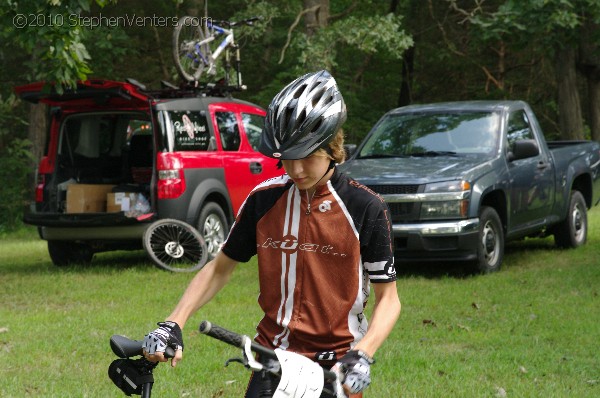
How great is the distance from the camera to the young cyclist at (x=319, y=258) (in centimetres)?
323

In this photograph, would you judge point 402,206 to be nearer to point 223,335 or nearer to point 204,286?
point 204,286

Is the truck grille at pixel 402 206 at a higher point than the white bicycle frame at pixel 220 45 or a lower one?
lower

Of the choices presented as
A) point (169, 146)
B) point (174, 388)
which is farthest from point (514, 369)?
point (169, 146)

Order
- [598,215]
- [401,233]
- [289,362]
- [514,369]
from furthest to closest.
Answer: [598,215] → [401,233] → [514,369] → [289,362]

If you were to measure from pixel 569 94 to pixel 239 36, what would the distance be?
7339mm

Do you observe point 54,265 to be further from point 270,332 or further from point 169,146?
point 270,332

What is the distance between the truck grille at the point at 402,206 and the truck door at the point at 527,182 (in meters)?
1.30

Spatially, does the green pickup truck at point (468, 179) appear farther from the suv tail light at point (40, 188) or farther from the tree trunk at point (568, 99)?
the tree trunk at point (568, 99)

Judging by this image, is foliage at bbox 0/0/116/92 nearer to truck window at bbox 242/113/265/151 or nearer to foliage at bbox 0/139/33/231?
truck window at bbox 242/113/265/151

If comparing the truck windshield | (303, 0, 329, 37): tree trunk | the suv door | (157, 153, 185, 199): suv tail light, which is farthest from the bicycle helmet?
(303, 0, 329, 37): tree trunk

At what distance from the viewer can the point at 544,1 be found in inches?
628

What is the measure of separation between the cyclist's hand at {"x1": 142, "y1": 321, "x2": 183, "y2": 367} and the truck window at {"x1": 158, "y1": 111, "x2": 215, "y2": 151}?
9.45m

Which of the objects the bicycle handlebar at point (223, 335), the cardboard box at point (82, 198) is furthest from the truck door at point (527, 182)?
the bicycle handlebar at point (223, 335)

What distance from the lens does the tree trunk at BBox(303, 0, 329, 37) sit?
23094mm
